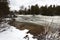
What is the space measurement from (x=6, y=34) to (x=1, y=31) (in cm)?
85

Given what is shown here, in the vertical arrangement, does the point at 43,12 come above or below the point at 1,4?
below

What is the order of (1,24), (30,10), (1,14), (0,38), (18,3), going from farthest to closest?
1. (18,3)
2. (30,10)
3. (1,14)
4. (1,24)
5. (0,38)

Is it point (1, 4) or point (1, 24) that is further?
point (1, 4)

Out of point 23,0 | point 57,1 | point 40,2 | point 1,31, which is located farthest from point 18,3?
point 1,31

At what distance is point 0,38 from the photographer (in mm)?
9516

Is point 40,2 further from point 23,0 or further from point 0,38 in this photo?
point 0,38

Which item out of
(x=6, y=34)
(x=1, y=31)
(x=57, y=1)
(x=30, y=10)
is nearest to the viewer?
(x=6, y=34)

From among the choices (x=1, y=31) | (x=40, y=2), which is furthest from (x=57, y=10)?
(x=1, y=31)

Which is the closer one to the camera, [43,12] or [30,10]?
[43,12]

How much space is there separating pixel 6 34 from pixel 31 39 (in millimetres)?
1772

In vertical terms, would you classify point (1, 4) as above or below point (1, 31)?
above

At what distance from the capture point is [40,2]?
39875 millimetres

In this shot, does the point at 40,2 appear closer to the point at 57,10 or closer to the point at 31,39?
the point at 57,10

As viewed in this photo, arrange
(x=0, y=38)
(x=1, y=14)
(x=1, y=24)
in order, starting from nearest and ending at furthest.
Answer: (x=0, y=38)
(x=1, y=24)
(x=1, y=14)
